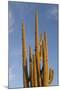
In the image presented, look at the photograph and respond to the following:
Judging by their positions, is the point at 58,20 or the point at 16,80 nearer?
the point at 16,80

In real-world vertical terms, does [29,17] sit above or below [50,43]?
above

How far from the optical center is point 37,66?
240 cm

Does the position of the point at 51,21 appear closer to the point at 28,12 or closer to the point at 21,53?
the point at 28,12

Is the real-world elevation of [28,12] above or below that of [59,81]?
above

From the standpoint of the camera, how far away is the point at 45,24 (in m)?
2.45

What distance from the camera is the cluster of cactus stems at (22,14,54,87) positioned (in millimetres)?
2367

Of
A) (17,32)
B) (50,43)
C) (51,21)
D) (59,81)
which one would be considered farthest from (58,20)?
(59,81)

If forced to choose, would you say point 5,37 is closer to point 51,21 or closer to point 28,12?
point 28,12

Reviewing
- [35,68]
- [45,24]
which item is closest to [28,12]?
[45,24]

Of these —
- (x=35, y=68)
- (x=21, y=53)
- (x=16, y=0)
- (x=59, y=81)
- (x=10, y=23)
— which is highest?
(x=16, y=0)

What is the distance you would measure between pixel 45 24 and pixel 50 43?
0.68ft

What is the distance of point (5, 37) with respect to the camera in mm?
2352

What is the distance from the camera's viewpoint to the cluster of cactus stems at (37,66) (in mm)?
2367

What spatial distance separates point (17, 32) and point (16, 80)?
49 cm
